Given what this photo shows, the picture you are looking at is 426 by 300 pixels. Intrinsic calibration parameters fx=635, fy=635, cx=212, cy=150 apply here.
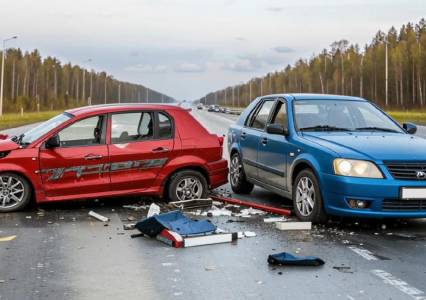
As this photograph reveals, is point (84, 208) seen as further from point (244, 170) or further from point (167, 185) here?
point (244, 170)

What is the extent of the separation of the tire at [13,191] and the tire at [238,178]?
3.47 metres

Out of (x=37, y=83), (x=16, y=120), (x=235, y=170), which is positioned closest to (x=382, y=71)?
(x=37, y=83)

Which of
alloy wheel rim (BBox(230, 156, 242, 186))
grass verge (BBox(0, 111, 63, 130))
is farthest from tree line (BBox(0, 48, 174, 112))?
alloy wheel rim (BBox(230, 156, 242, 186))

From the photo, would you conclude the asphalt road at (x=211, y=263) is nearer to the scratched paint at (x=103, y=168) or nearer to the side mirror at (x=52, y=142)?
the scratched paint at (x=103, y=168)

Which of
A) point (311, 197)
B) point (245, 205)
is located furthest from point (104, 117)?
point (311, 197)

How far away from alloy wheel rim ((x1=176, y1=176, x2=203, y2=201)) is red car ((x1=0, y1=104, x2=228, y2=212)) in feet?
0.05

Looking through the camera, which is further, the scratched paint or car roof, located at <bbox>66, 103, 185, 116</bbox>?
car roof, located at <bbox>66, 103, 185, 116</bbox>

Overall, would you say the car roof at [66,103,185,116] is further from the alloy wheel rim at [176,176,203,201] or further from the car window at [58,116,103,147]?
the alloy wheel rim at [176,176,203,201]

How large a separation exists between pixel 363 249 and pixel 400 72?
108517 millimetres

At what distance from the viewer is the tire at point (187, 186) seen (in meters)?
9.25

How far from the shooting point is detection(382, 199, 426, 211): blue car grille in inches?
283

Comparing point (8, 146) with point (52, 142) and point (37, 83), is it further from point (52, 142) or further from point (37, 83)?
point (37, 83)

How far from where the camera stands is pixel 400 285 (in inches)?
203

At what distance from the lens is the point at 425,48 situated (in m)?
111
